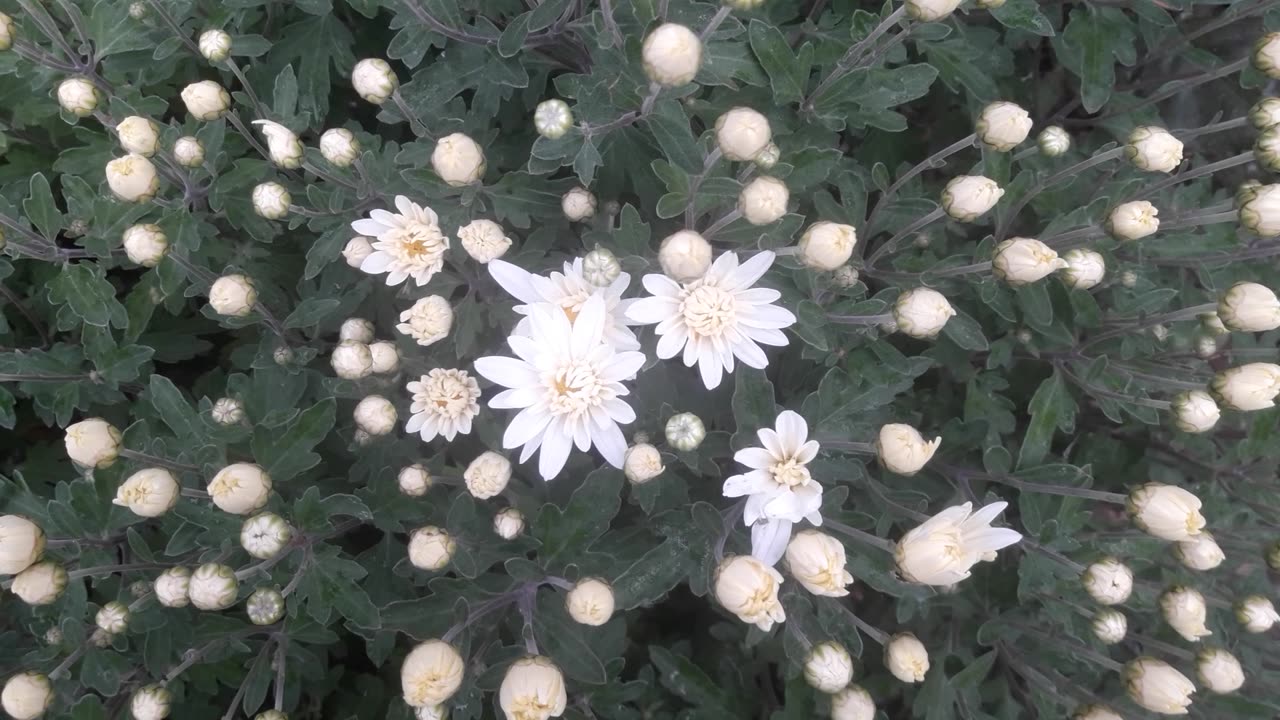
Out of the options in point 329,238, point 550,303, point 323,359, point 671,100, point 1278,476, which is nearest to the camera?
point 550,303

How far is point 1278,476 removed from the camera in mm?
4773

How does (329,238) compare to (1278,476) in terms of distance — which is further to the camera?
(1278,476)

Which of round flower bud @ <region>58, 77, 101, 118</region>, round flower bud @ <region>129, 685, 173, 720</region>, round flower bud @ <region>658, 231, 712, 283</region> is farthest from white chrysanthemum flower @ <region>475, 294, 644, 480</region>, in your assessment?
round flower bud @ <region>58, 77, 101, 118</region>

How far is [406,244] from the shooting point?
11.1 feet

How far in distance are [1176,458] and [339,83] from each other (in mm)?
4876

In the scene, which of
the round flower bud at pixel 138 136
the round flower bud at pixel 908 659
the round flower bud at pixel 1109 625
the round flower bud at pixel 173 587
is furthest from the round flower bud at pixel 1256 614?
the round flower bud at pixel 138 136

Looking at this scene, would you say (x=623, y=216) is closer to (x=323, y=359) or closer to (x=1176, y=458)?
(x=323, y=359)

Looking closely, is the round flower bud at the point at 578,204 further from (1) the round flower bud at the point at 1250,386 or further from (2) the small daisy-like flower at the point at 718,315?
(1) the round flower bud at the point at 1250,386

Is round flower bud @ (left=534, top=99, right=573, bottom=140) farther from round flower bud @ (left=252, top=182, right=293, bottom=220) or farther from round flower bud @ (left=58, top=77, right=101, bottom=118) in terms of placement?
round flower bud @ (left=58, top=77, right=101, bottom=118)

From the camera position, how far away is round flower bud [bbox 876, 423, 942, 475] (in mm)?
2938

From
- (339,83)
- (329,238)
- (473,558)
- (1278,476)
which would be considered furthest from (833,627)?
(339,83)

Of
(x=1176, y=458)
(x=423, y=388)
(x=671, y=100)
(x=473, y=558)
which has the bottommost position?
(x=1176, y=458)

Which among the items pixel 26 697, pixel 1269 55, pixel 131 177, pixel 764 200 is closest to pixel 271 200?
pixel 131 177

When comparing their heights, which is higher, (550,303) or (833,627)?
(550,303)
